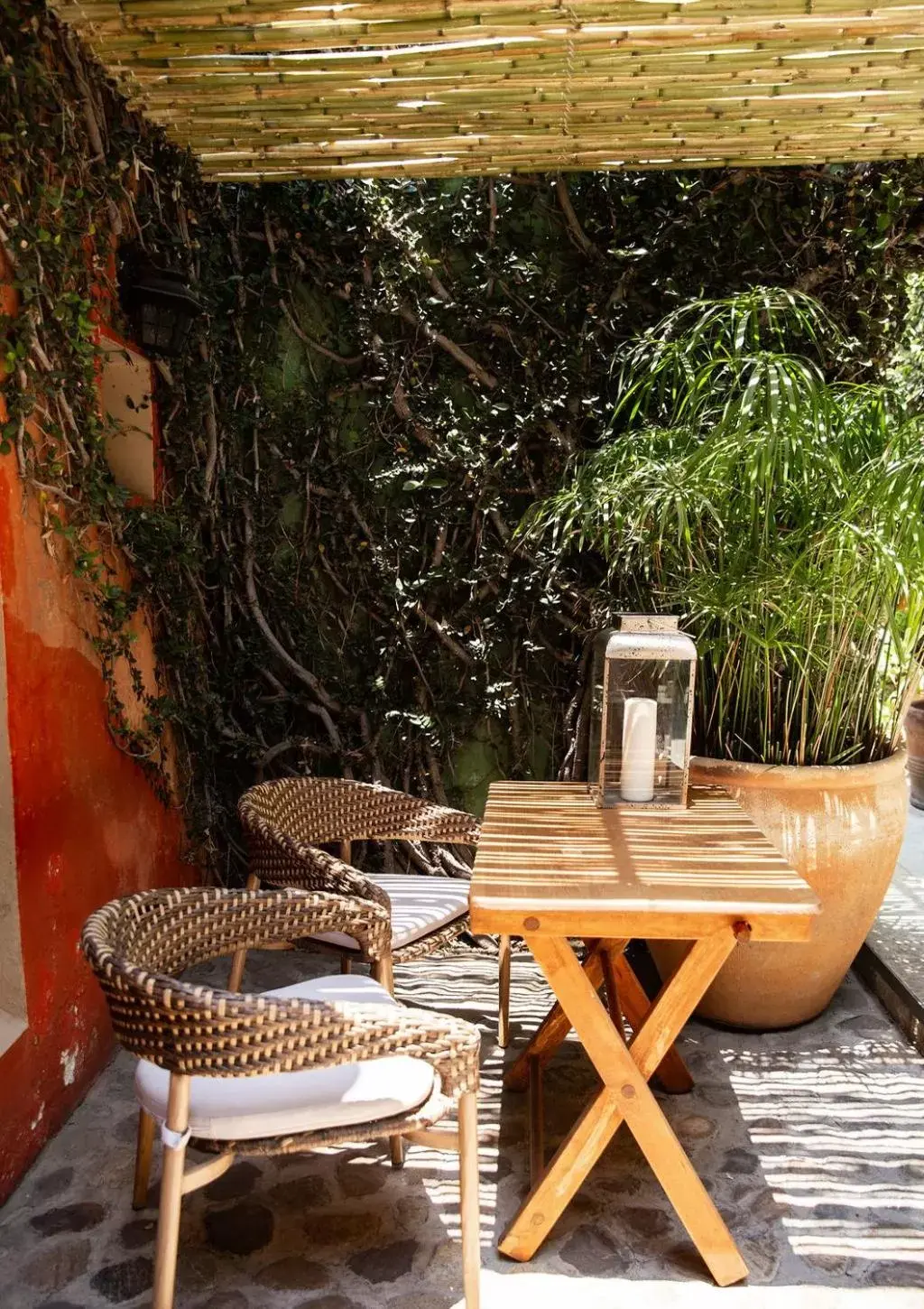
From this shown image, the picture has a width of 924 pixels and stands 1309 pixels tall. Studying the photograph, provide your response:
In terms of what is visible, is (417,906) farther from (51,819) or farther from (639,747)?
(51,819)

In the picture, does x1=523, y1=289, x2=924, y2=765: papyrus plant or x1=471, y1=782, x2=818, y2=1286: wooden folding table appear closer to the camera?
x1=471, y1=782, x2=818, y2=1286: wooden folding table

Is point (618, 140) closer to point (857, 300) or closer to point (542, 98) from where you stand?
point (542, 98)

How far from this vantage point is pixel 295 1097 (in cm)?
179

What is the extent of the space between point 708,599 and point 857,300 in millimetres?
1537

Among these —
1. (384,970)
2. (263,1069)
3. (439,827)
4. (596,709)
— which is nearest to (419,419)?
(596,709)

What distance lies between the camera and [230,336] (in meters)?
3.78

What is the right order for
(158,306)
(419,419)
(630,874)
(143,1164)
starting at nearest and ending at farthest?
1. (630,874)
2. (143,1164)
3. (158,306)
4. (419,419)

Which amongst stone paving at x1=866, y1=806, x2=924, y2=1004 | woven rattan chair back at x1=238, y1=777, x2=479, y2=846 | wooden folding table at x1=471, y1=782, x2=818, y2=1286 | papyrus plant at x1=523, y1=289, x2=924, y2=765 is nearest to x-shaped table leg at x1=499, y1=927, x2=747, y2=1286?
wooden folding table at x1=471, y1=782, x2=818, y2=1286

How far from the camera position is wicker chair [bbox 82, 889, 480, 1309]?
1.64 meters

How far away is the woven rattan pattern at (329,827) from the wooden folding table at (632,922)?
42 cm

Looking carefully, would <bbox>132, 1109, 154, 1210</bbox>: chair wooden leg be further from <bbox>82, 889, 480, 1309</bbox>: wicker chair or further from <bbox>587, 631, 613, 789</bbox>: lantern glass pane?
<bbox>587, 631, 613, 789</bbox>: lantern glass pane

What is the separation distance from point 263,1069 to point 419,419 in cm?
261

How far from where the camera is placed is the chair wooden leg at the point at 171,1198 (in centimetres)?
165

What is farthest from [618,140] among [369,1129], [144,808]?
[369,1129]
